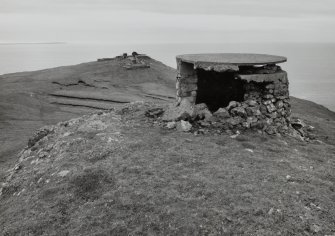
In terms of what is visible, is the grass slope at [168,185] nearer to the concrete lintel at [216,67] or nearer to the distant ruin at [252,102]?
the distant ruin at [252,102]

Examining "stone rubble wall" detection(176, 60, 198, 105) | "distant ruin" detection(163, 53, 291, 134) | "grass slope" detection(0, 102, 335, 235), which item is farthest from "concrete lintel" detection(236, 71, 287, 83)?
"stone rubble wall" detection(176, 60, 198, 105)

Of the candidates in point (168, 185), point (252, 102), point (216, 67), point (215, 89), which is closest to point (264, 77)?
point (252, 102)

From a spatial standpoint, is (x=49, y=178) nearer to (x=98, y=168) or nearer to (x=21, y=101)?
(x=98, y=168)

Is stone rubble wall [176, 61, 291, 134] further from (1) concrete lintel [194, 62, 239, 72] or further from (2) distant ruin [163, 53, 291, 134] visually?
(1) concrete lintel [194, 62, 239, 72]

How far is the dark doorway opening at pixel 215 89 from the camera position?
34.0 feet

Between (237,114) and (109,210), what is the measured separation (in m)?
4.40

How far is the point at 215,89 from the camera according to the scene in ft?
34.6

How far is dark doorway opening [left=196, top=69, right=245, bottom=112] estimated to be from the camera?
408 inches

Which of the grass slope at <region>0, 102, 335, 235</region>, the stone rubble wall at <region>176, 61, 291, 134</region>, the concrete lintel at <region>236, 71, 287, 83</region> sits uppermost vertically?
the concrete lintel at <region>236, 71, 287, 83</region>

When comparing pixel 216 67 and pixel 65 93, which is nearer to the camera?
pixel 216 67

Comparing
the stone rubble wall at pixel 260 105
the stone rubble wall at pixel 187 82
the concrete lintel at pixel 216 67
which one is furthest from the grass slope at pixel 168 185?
the concrete lintel at pixel 216 67

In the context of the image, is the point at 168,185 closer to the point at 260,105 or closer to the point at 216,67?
the point at 216,67

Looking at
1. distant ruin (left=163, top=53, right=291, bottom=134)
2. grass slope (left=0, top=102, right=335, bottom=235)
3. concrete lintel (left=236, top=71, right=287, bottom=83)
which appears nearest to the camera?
grass slope (left=0, top=102, right=335, bottom=235)

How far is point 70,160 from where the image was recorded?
735cm
